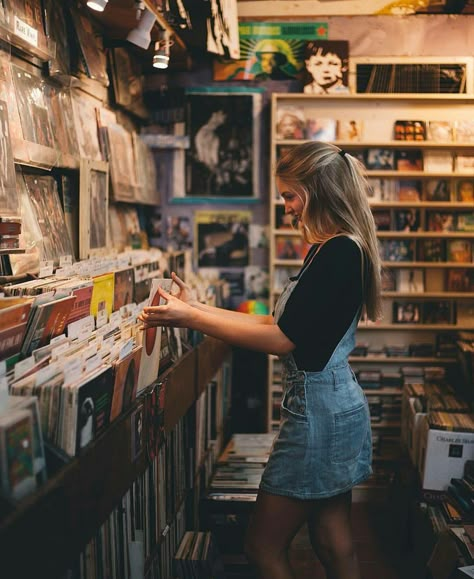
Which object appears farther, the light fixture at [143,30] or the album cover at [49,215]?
the light fixture at [143,30]

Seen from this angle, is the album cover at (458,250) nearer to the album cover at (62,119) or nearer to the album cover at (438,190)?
the album cover at (438,190)

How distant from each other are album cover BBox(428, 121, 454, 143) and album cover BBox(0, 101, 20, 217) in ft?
9.42

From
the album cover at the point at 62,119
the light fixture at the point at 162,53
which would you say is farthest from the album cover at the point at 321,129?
the album cover at the point at 62,119

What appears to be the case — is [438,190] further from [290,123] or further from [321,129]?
[290,123]

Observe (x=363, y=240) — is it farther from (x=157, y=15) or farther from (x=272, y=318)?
(x=157, y=15)

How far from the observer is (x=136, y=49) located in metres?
3.68

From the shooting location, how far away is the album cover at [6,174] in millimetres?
1984

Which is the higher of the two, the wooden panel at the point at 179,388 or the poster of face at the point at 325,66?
the poster of face at the point at 325,66

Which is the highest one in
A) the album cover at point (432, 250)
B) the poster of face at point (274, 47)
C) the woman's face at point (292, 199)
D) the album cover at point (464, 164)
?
the poster of face at point (274, 47)

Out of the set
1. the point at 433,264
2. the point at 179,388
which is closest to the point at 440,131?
the point at 433,264

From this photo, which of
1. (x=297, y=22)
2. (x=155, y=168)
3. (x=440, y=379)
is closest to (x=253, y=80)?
(x=297, y=22)

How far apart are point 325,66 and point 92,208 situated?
6.79 feet

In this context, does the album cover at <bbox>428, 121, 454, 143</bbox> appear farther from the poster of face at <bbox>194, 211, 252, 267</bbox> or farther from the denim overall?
the denim overall

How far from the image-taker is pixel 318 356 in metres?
1.88
